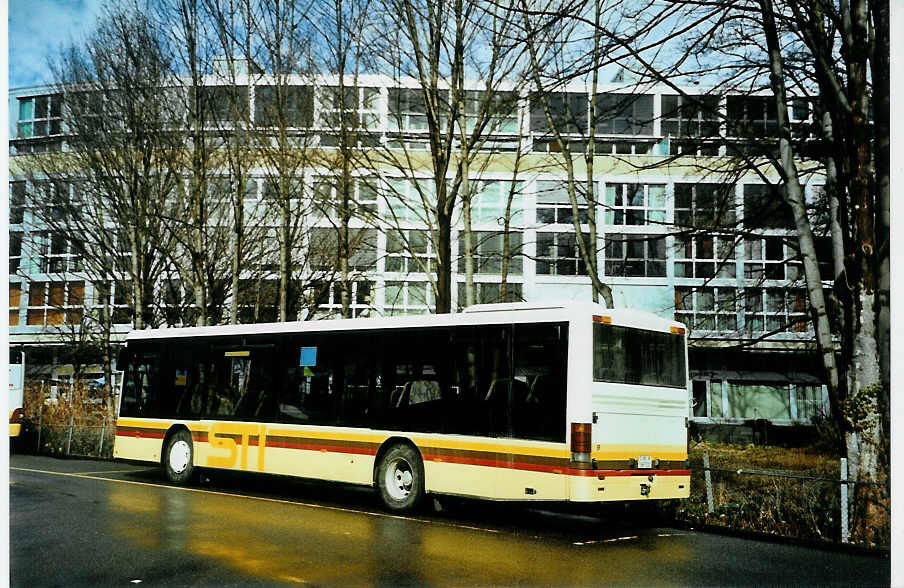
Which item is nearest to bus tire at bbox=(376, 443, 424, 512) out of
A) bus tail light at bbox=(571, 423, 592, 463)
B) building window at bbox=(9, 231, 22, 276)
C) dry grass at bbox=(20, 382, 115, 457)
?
bus tail light at bbox=(571, 423, 592, 463)

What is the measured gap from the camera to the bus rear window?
499 inches

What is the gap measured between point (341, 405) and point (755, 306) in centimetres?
895

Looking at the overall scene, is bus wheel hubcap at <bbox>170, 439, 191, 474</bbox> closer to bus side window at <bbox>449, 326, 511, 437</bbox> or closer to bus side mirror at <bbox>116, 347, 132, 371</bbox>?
bus side mirror at <bbox>116, 347, 132, 371</bbox>

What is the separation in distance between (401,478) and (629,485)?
134 inches

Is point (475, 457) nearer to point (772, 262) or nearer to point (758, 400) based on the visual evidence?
point (772, 262)

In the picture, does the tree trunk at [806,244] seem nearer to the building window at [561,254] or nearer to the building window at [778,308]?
the building window at [778,308]

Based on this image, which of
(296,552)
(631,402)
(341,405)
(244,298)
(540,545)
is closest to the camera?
(296,552)

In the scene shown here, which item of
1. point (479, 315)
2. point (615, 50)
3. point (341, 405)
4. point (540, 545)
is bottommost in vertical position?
point (540, 545)

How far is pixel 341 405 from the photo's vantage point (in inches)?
608

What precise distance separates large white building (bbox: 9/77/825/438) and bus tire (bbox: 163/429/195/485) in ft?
19.8

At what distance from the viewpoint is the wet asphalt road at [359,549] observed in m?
9.54

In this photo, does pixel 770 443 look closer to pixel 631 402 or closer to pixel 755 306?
pixel 755 306

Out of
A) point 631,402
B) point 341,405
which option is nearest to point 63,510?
point 341,405

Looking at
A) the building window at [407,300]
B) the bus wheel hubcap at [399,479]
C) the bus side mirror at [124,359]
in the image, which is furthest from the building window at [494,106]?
the building window at [407,300]
